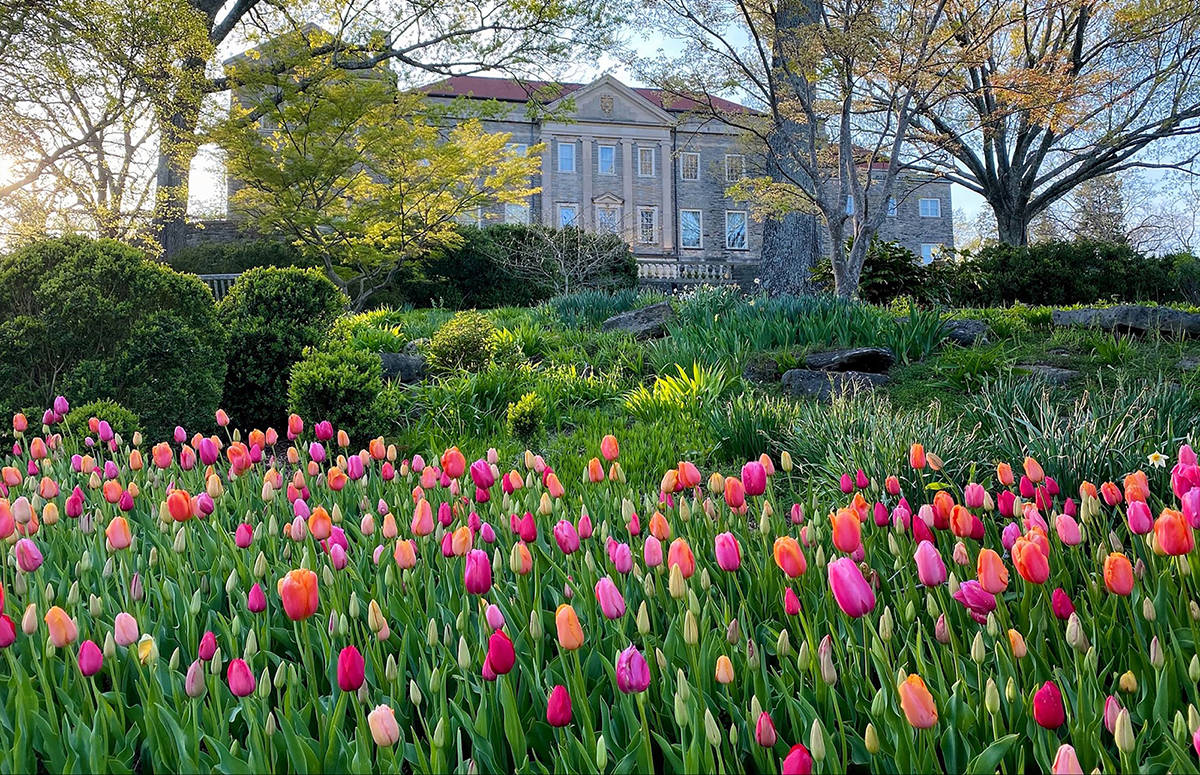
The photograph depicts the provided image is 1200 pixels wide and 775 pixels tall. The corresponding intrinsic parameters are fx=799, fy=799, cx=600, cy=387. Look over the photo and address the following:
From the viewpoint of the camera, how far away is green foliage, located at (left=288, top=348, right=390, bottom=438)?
17.6 feet

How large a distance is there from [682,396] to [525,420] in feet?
3.63

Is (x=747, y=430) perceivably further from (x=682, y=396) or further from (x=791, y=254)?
(x=791, y=254)

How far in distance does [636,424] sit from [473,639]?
3.47m

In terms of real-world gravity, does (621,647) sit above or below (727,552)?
below

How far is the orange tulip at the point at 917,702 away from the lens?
111 cm

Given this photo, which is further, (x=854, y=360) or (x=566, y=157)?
(x=566, y=157)

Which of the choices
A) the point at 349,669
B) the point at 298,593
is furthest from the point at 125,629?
the point at 349,669

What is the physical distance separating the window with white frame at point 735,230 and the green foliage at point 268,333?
34779 mm

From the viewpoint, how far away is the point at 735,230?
3988cm

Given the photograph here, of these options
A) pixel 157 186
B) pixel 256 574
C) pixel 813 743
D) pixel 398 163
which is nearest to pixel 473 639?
pixel 256 574

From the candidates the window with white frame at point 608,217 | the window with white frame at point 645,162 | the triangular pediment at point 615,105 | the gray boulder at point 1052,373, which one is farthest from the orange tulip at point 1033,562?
the window with white frame at point 645,162

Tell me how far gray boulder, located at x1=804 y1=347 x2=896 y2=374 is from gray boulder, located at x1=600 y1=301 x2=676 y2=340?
7.85ft

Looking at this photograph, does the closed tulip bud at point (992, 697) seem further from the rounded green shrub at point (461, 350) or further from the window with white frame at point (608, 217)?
the window with white frame at point (608, 217)

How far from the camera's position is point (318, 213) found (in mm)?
13469
